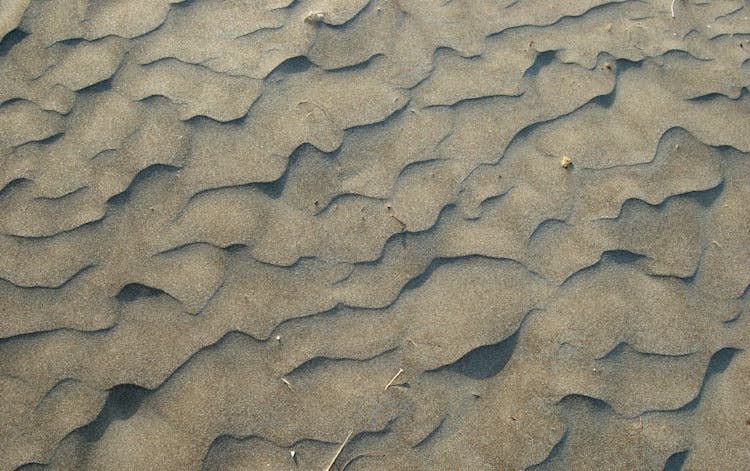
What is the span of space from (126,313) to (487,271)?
1316 millimetres

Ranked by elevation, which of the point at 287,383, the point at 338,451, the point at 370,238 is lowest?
the point at 338,451

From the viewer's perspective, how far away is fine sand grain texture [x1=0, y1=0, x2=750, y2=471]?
2.16m

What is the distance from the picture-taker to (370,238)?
2475mm

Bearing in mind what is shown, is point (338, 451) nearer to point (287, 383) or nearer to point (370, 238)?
point (287, 383)

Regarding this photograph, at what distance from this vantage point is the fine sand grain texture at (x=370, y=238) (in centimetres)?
216

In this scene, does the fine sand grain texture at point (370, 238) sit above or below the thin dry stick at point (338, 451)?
above

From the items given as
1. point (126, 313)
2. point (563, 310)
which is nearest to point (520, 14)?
point (563, 310)

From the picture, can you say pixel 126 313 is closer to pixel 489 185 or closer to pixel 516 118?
pixel 489 185

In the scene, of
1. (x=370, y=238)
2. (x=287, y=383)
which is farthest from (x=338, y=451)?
Result: (x=370, y=238)

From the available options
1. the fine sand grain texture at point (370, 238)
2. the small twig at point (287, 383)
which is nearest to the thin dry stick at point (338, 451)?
the fine sand grain texture at point (370, 238)

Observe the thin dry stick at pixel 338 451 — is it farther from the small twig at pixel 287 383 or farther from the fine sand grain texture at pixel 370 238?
the small twig at pixel 287 383

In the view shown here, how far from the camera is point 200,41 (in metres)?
2.94

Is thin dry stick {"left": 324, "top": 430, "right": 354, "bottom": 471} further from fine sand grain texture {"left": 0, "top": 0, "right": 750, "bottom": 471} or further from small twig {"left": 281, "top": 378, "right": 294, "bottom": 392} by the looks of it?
small twig {"left": 281, "top": 378, "right": 294, "bottom": 392}

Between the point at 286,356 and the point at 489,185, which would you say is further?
the point at 489,185
